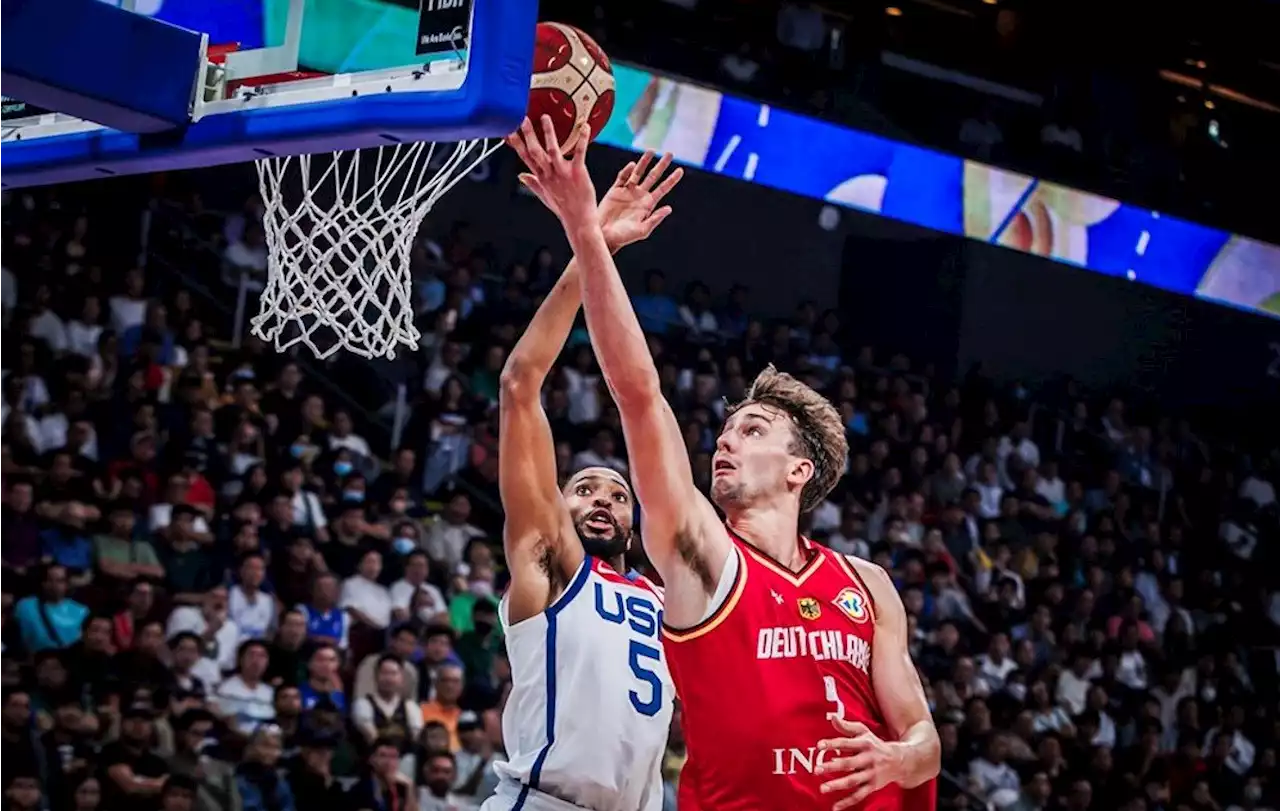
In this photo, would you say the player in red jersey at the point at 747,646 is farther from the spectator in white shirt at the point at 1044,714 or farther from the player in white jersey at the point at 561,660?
the spectator in white shirt at the point at 1044,714

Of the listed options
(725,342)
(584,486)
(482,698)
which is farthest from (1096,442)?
(584,486)

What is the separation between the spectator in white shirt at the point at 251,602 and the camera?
880 centimetres

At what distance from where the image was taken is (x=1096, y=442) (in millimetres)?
15781

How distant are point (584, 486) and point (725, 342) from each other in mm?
9026

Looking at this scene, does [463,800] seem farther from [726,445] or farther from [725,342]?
[725,342]

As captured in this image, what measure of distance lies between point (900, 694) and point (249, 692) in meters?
5.02

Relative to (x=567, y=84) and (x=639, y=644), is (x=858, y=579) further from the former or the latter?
(x=567, y=84)

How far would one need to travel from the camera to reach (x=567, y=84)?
14.7 ft

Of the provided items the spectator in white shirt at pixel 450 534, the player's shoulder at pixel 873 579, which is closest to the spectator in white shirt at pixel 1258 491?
the spectator in white shirt at pixel 450 534

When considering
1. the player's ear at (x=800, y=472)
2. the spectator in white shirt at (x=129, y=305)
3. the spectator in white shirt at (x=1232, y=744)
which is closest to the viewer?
the player's ear at (x=800, y=472)

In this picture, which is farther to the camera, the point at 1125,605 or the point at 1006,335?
the point at 1006,335

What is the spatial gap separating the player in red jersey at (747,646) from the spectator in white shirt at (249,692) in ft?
15.4

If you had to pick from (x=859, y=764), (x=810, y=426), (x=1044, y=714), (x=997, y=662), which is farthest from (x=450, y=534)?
(x=859, y=764)

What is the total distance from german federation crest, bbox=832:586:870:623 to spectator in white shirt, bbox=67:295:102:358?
260 inches
